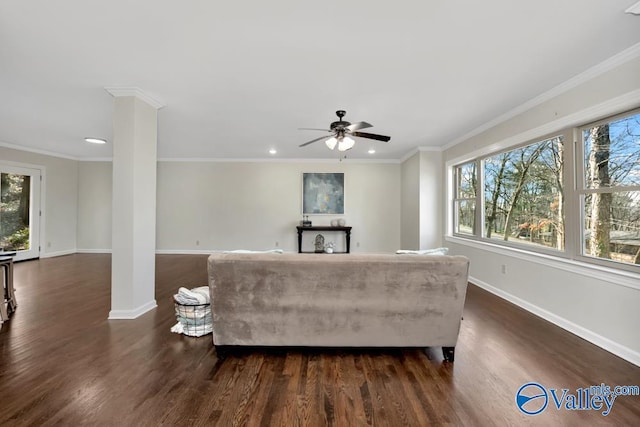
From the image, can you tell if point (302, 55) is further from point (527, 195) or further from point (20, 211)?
point (20, 211)

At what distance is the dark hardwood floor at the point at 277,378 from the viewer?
61.3 inches

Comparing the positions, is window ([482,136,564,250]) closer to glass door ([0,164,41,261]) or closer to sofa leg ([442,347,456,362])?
sofa leg ([442,347,456,362])

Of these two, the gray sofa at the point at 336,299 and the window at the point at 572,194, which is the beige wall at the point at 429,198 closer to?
the window at the point at 572,194

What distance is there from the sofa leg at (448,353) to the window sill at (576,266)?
1.55m

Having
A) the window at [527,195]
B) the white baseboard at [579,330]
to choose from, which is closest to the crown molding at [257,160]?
the window at [527,195]

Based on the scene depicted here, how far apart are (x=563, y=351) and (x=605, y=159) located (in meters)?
1.85

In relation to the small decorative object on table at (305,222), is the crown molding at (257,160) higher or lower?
higher

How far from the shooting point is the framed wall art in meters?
6.87

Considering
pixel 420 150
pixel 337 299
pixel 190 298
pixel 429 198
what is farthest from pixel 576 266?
pixel 190 298

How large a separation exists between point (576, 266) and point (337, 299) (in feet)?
8.17

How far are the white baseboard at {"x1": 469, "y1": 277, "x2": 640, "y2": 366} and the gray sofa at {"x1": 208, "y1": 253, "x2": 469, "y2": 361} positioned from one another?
1.43 meters

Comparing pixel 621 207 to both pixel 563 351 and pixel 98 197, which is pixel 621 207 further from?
pixel 98 197

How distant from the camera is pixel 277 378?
190 centimetres

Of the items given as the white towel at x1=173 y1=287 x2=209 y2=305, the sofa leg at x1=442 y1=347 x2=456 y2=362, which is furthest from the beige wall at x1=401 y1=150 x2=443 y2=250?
the white towel at x1=173 y1=287 x2=209 y2=305
